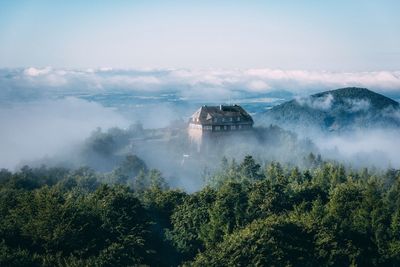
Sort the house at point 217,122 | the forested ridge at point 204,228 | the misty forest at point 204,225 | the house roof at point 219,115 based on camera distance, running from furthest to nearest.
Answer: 1. the house roof at point 219,115
2. the house at point 217,122
3. the misty forest at point 204,225
4. the forested ridge at point 204,228

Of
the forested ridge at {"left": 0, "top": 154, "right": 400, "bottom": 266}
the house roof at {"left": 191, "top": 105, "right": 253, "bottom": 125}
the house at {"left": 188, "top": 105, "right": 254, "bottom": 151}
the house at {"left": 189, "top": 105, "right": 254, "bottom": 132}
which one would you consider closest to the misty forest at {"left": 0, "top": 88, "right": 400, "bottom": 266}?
the forested ridge at {"left": 0, "top": 154, "right": 400, "bottom": 266}

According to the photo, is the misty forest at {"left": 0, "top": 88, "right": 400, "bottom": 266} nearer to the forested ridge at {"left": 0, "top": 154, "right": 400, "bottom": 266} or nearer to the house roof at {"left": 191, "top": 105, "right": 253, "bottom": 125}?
the forested ridge at {"left": 0, "top": 154, "right": 400, "bottom": 266}

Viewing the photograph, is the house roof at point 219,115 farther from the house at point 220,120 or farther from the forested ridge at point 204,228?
the forested ridge at point 204,228

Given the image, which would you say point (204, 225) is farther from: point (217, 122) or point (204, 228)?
point (217, 122)

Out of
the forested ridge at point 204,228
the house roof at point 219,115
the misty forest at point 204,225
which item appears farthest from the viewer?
the house roof at point 219,115

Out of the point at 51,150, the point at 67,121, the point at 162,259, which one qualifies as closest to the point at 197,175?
the point at 51,150

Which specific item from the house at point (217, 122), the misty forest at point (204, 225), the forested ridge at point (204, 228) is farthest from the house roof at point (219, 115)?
the forested ridge at point (204, 228)

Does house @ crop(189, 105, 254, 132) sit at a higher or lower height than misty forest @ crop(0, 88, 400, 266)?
higher
